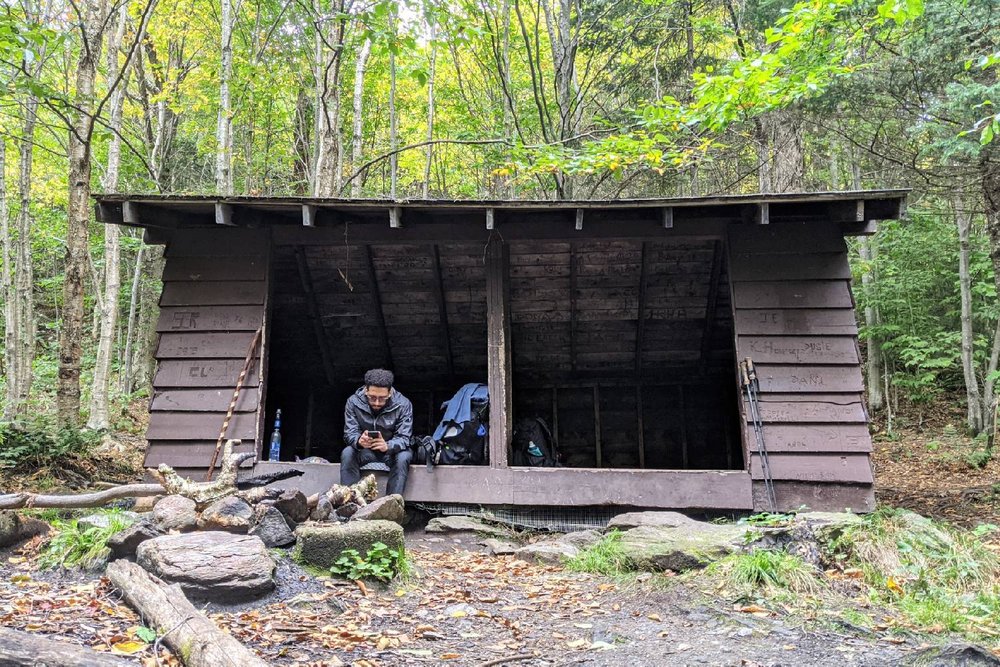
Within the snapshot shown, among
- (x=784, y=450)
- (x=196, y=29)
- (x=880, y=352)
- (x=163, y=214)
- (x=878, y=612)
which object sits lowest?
(x=878, y=612)

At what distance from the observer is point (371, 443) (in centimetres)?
685

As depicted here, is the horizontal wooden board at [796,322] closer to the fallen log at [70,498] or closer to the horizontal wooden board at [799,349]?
the horizontal wooden board at [799,349]

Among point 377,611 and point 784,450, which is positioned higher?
point 784,450

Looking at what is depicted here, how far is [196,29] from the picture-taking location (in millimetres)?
15477

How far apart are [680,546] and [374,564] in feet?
7.18

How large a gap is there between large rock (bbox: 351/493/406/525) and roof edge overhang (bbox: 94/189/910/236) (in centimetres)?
269

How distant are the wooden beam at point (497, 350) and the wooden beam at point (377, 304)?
1.91m

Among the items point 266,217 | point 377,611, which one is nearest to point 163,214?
point 266,217

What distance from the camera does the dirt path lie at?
348 cm

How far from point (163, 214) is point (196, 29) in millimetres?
Answer: 10163

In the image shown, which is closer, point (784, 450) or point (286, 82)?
point (784, 450)

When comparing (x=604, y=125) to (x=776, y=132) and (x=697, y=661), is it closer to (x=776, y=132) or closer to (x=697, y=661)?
(x=776, y=132)

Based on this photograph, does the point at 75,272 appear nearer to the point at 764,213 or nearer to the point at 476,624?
the point at 476,624

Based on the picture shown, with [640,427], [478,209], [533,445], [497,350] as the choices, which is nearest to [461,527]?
[497,350]
